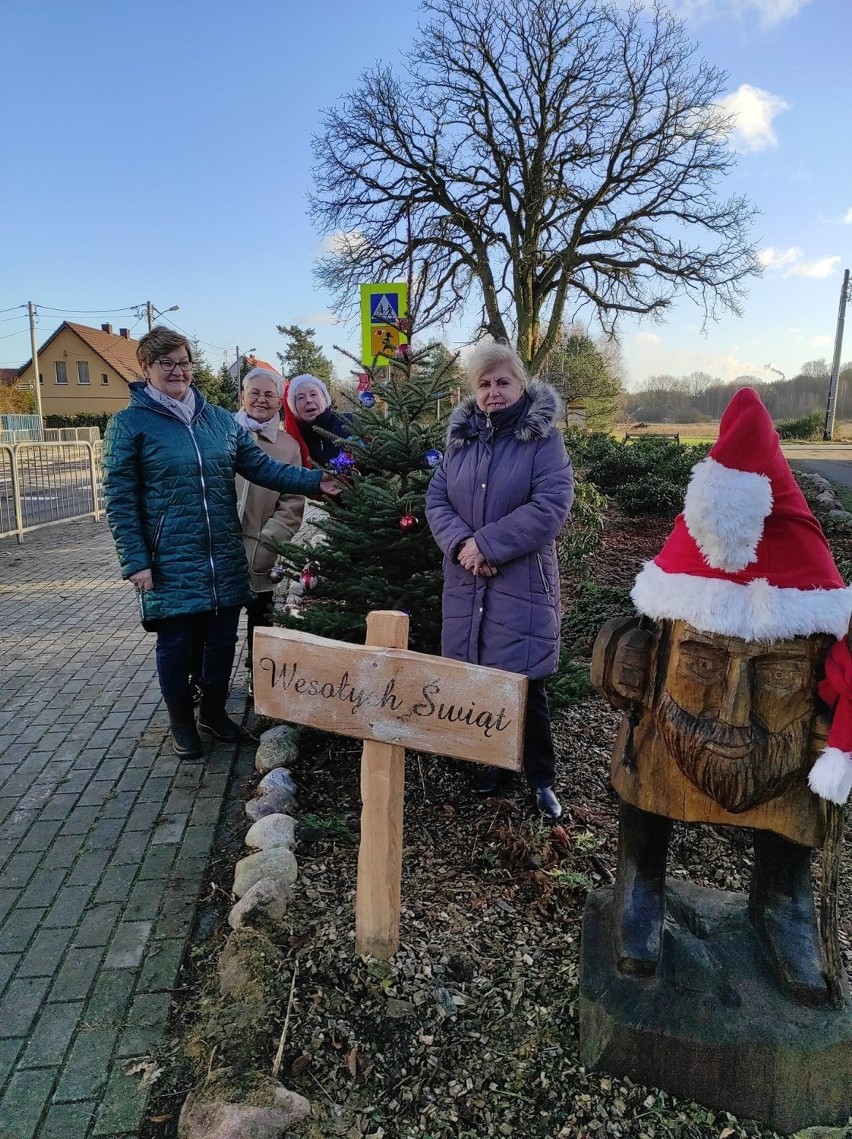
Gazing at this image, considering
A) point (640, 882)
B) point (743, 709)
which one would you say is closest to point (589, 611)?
point (640, 882)

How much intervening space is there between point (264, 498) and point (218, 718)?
1222 millimetres

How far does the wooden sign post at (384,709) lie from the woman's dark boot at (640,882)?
A: 1.24 ft

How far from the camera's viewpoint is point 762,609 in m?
1.63

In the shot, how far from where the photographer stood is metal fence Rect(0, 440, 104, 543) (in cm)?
1184

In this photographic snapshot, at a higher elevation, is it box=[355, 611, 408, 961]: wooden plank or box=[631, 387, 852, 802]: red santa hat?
box=[631, 387, 852, 802]: red santa hat

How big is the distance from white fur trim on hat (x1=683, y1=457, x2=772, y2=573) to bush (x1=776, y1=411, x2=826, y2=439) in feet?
Result: 114

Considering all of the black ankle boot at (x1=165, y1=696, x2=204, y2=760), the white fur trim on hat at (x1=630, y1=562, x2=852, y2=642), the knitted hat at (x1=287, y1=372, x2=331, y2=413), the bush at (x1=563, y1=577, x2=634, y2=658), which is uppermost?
the knitted hat at (x1=287, y1=372, x2=331, y2=413)

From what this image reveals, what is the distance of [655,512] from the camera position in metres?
11.2

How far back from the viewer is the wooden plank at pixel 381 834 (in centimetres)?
205

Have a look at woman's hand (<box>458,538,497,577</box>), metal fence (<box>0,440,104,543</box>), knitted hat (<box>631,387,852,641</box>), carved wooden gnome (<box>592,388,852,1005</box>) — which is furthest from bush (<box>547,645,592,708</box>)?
metal fence (<box>0,440,104,543</box>)

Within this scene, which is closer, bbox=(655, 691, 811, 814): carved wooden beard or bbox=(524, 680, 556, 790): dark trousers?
bbox=(655, 691, 811, 814): carved wooden beard

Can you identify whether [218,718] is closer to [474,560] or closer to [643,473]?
[474,560]

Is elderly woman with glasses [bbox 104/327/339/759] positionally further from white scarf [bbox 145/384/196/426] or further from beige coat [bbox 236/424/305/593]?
beige coat [bbox 236/424/305/593]

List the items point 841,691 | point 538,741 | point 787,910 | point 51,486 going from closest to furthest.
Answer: point 841,691, point 787,910, point 538,741, point 51,486
